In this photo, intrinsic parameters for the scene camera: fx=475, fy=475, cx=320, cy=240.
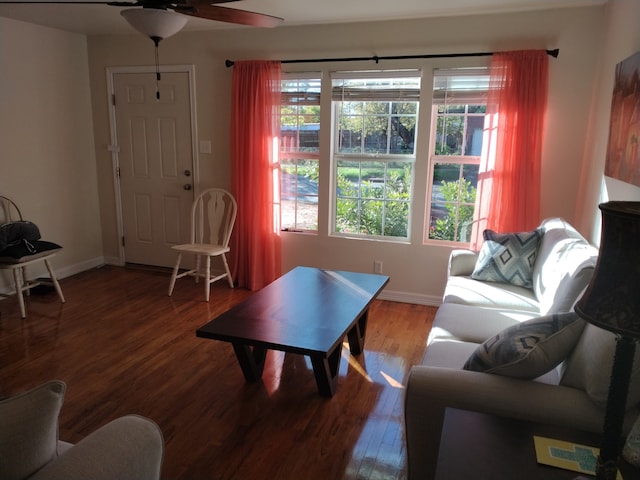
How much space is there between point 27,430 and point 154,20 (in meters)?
1.86

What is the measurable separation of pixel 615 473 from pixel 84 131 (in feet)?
16.7

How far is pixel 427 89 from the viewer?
3.81m

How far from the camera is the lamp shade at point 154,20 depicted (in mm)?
2152

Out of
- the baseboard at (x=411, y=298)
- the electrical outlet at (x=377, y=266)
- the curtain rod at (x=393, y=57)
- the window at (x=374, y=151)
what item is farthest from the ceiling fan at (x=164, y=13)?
the baseboard at (x=411, y=298)

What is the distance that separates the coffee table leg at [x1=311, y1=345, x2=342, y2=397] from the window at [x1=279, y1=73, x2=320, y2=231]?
76.2 inches

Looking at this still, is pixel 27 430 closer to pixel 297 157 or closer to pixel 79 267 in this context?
pixel 297 157

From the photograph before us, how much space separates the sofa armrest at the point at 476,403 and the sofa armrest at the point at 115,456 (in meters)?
0.86

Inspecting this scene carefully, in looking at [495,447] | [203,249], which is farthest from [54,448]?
[203,249]

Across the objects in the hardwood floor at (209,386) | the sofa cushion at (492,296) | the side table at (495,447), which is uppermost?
the side table at (495,447)

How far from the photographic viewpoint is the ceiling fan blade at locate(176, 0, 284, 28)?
2219mm

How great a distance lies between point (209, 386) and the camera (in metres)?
2.70

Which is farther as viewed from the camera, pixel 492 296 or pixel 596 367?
pixel 492 296

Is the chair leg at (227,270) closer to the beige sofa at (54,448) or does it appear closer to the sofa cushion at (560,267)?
the sofa cushion at (560,267)

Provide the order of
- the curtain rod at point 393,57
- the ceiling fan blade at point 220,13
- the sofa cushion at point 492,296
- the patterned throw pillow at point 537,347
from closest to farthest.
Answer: the patterned throw pillow at point 537,347
the ceiling fan blade at point 220,13
the sofa cushion at point 492,296
the curtain rod at point 393,57
